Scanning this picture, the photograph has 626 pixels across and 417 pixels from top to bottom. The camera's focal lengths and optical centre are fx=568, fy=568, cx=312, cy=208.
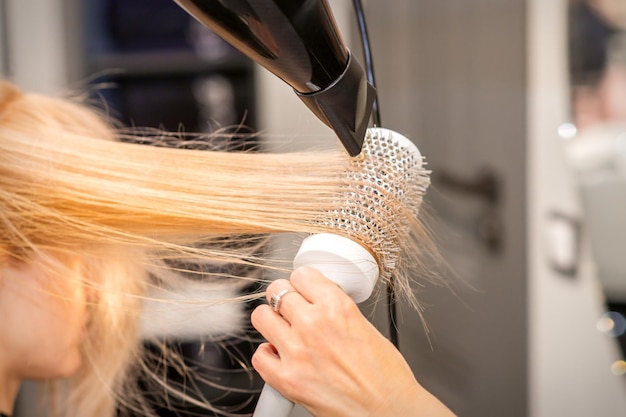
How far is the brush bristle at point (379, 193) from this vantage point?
1.38 ft

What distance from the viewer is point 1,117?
54 centimetres

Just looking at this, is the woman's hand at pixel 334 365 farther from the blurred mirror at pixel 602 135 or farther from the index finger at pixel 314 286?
the blurred mirror at pixel 602 135

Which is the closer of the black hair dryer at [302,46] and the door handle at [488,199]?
the black hair dryer at [302,46]

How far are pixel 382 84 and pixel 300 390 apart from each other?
904mm

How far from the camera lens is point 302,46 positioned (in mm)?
326

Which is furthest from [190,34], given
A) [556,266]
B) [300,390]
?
[300,390]

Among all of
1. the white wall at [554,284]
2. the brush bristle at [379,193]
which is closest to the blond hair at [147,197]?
the brush bristle at [379,193]

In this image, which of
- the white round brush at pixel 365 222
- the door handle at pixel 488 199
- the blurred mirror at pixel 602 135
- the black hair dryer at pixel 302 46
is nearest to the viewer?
the black hair dryer at pixel 302 46

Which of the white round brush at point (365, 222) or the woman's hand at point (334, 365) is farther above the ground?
the white round brush at point (365, 222)

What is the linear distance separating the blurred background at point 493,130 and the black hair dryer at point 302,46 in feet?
2.39

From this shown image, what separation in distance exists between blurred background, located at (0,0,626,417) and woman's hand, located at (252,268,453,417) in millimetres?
648

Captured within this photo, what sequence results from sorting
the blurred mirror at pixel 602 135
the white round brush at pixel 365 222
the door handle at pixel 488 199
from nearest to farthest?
the white round brush at pixel 365 222, the blurred mirror at pixel 602 135, the door handle at pixel 488 199

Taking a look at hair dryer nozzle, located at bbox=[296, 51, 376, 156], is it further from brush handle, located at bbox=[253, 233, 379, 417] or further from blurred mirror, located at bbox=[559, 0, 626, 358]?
blurred mirror, located at bbox=[559, 0, 626, 358]

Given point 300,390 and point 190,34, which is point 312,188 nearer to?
point 300,390
